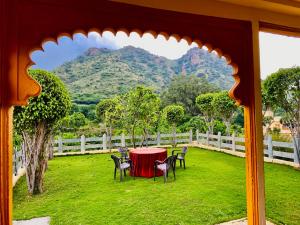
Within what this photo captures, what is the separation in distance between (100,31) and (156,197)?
3.33 m

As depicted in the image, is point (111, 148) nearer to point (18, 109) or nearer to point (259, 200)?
point (18, 109)

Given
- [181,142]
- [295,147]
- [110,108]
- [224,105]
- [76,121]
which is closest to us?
[295,147]

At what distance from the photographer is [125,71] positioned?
1905 centimetres

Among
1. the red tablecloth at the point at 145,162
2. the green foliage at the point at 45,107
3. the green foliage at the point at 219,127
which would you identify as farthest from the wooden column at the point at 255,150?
the green foliage at the point at 219,127

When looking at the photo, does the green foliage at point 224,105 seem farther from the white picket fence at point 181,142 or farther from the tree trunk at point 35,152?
the tree trunk at point 35,152

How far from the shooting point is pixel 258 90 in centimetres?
228

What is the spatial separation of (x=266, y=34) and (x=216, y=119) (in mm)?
9331

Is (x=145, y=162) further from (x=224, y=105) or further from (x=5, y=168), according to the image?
(x=224, y=105)

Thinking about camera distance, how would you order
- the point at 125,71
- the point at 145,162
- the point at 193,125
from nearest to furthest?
the point at 145,162
the point at 193,125
the point at 125,71

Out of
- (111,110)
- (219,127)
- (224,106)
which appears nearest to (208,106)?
(224,106)

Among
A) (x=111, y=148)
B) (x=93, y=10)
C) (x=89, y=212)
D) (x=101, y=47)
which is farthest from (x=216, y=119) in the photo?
(x=101, y=47)

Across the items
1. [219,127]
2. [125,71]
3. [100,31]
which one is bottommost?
[219,127]

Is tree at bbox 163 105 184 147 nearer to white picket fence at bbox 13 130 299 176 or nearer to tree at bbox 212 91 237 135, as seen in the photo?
white picket fence at bbox 13 130 299 176

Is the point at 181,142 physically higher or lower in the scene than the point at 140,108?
lower
